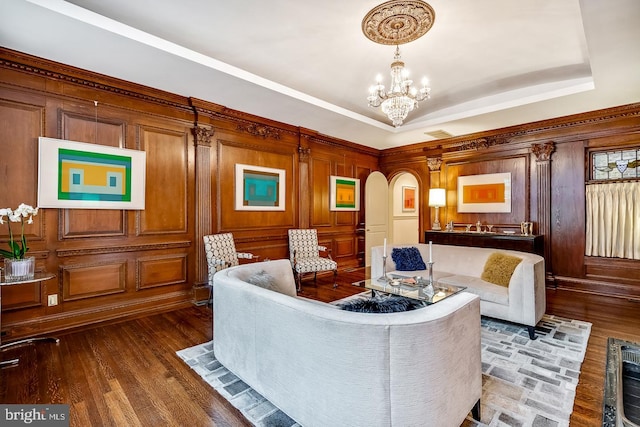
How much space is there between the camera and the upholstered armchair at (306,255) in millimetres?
4655

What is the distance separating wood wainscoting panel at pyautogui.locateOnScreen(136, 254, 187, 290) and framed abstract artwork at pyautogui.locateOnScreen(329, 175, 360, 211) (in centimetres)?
300

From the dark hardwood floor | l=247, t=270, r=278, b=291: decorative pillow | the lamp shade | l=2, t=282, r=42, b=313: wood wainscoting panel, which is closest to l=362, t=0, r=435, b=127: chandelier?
l=247, t=270, r=278, b=291: decorative pillow

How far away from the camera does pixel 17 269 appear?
250cm

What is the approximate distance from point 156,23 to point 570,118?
5706mm

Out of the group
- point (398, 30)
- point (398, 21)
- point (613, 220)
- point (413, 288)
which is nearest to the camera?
point (398, 21)

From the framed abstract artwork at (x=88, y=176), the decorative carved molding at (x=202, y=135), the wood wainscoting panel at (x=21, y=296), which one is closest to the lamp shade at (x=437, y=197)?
the decorative carved molding at (x=202, y=135)

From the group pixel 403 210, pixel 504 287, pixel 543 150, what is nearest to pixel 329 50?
pixel 504 287

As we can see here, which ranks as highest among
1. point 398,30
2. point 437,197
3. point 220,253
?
point 398,30

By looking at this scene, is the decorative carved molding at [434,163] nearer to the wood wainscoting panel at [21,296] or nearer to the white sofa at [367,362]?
the white sofa at [367,362]

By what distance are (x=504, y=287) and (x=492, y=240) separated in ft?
6.89

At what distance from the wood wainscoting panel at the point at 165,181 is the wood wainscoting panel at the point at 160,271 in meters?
0.35

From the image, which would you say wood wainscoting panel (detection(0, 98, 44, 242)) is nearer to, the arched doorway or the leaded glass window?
the arched doorway

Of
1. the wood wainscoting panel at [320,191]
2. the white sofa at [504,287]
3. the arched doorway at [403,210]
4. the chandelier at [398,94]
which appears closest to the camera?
the white sofa at [504,287]

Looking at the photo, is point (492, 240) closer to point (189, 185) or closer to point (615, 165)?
point (615, 165)
